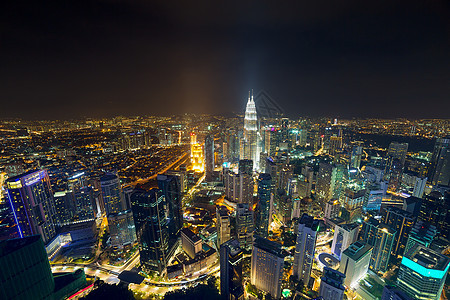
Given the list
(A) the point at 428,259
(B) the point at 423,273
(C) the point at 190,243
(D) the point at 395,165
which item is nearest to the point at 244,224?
(C) the point at 190,243

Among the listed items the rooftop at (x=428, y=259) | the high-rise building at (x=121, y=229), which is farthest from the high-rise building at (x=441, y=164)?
the high-rise building at (x=121, y=229)

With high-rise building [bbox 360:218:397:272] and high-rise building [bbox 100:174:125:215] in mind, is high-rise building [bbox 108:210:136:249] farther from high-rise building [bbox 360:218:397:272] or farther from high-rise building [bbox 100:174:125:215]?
high-rise building [bbox 360:218:397:272]

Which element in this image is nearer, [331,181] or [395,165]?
[331,181]

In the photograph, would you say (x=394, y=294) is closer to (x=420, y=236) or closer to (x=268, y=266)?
(x=268, y=266)

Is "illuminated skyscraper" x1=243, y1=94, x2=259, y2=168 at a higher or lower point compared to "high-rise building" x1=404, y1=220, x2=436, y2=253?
higher

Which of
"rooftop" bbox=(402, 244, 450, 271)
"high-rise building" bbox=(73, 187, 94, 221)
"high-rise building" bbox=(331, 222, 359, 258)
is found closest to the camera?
"rooftop" bbox=(402, 244, 450, 271)

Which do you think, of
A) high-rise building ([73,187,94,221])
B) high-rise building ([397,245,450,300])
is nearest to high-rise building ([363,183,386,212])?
high-rise building ([397,245,450,300])

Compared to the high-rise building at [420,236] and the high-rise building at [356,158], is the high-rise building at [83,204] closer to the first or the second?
the high-rise building at [420,236]
